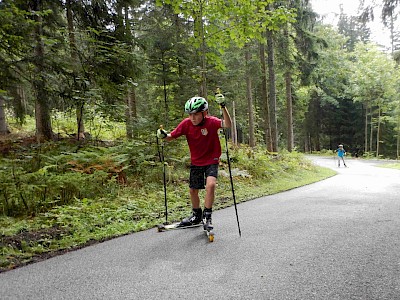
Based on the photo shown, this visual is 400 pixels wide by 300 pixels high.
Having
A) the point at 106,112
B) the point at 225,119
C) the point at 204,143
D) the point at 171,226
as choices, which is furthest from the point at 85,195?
the point at 225,119

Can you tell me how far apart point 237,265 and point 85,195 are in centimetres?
451

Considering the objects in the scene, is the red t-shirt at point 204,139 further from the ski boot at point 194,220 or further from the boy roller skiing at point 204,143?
the ski boot at point 194,220

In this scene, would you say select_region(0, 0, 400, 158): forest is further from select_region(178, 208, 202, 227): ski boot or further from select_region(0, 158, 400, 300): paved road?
select_region(178, 208, 202, 227): ski boot

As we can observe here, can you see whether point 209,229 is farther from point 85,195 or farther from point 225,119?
point 85,195

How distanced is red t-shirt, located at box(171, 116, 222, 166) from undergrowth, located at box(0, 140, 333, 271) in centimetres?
154

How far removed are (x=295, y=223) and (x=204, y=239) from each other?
1636mm

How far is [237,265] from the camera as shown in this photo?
3.24 meters

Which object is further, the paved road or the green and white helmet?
the green and white helmet

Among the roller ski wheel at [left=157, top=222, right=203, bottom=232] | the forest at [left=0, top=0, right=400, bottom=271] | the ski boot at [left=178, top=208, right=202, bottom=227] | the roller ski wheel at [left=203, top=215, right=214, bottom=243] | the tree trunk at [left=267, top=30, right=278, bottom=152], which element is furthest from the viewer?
the tree trunk at [left=267, top=30, right=278, bottom=152]

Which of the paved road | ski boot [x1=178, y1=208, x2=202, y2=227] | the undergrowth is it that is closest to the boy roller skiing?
ski boot [x1=178, y1=208, x2=202, y2=227]

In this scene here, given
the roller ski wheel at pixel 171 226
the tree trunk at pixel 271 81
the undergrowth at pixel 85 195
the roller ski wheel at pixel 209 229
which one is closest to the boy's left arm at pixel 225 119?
the roller ski wheel at pixel 209 229

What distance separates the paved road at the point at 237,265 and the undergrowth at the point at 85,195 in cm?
60

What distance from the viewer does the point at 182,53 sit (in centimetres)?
1142

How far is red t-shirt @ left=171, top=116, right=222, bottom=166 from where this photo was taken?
4.68m
